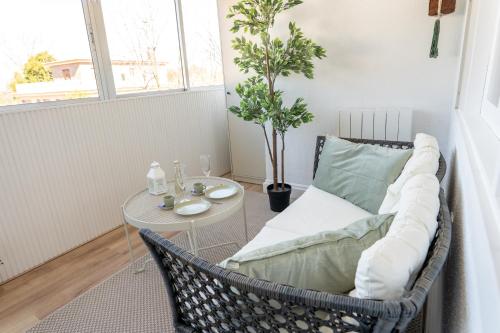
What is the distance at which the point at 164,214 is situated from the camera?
5.73 ft

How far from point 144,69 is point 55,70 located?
82cm

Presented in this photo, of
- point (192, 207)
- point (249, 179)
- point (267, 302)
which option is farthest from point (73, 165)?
point (267, 302)

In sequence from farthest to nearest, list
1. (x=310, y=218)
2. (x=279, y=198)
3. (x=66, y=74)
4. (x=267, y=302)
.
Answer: (x=279, y=198), (x=66, y=74), (x=310, y=218), (x=267, y=302)

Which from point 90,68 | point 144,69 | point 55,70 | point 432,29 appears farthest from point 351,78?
point 55,70

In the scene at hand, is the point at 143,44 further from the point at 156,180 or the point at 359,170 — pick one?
the point at 359,170

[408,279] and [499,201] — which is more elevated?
[499,201]

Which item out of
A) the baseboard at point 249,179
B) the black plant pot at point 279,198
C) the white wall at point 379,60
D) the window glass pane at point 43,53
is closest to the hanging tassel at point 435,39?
the white wall at point 379,60

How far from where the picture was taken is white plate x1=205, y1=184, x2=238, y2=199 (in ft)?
6.23

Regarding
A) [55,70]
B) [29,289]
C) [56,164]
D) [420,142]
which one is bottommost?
[29,289]

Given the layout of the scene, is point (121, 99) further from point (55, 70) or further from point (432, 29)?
point (432, 29)

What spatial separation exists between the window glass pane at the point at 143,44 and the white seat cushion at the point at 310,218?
1894 mm

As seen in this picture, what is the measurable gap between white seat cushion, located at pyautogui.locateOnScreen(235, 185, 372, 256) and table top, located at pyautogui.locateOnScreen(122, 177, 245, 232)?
25 cm

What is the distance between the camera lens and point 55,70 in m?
2.23

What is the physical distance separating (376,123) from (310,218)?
1.23m
